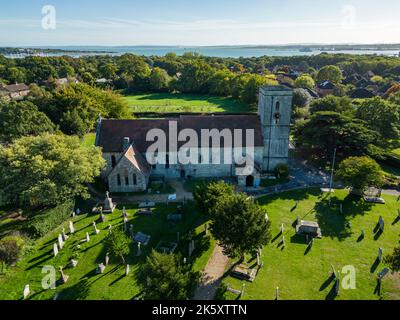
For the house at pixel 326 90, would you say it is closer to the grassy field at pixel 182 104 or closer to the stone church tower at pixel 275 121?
the grassy field at pixel 182 104

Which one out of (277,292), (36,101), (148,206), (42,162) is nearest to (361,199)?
(277,292)

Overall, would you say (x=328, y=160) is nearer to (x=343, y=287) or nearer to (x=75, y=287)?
(x=343, y=287)

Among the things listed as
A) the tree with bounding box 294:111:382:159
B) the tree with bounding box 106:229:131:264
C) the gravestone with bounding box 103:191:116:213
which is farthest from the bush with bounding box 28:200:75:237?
the tree with bounding box 294:111:382:159

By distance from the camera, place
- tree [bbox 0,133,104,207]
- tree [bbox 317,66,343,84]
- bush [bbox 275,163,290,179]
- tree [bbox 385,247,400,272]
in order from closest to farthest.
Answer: tree [bbox 385,247,400,272] < tree [bbox 0,133,104,207] < bush [bbox 275,163,290,179] < tree [bbox 317,66,343,84]

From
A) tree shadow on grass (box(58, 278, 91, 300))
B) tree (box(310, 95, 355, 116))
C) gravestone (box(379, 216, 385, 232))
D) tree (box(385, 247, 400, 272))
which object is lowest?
tree shadow on grass (box(58, 278, 91, 300))

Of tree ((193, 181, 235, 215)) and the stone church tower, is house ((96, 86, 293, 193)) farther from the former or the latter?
tree ((193, 181, 235, 215))

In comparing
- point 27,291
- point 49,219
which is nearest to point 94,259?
point 27,291
